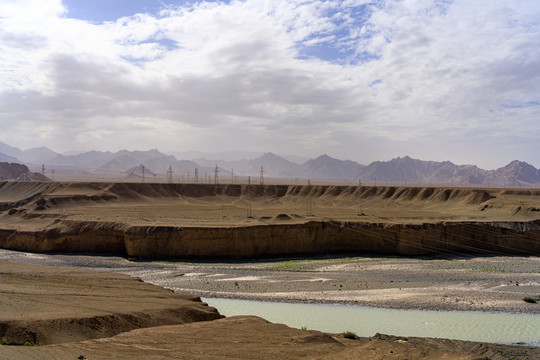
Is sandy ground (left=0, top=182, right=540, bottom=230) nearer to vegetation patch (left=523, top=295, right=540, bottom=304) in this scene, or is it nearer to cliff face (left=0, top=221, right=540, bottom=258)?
cliff face (left=0, top=221, right=540, bottom=258)

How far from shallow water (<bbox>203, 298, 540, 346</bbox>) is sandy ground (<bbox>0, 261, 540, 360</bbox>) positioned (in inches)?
91.2

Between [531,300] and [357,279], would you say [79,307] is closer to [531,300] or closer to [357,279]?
[357,279]

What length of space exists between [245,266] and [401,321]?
1602 centimetres

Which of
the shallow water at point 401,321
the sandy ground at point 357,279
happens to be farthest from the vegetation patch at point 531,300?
the shallow water at point 401,321

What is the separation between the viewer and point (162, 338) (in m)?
11.9

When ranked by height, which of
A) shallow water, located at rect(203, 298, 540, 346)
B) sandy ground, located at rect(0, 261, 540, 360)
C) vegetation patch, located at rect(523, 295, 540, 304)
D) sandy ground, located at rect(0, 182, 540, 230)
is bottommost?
shallow water, located at rect(203, 298, 540, 346)

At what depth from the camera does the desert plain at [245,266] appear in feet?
39.9

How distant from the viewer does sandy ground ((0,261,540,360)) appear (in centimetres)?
1067

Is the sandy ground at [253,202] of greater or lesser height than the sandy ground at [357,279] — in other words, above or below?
above

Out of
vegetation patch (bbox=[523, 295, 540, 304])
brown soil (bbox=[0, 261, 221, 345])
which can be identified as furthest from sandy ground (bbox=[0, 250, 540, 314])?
brown soil (bbox=[0, 261, 221, 345])

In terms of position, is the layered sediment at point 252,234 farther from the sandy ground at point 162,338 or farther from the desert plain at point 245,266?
the sandy ground at point 162,338

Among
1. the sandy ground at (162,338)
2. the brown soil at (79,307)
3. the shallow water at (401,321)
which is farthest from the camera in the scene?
the shallow water at (401,321)

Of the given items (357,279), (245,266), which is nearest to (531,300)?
(357,279)

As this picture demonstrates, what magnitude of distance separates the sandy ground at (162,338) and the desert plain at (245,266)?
0.06 m
